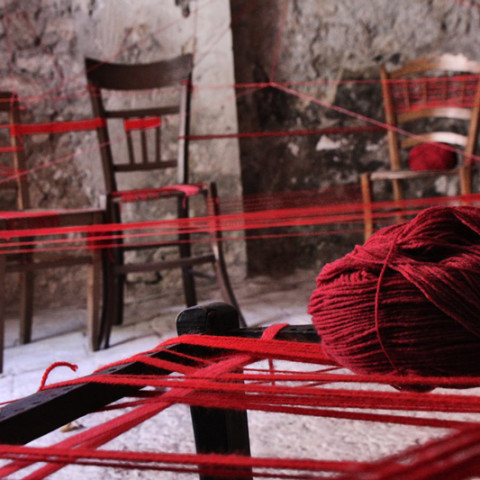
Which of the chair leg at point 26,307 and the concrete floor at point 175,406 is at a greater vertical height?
the chair leg at point 26,307

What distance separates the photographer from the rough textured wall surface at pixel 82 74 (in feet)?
11.1

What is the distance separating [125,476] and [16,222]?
1.11 m

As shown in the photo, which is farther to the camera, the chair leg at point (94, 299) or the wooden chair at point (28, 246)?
the chair leg at point (94, 299)

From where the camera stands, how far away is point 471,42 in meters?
3.41

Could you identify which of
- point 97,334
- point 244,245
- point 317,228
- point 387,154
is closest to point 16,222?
point 97,334

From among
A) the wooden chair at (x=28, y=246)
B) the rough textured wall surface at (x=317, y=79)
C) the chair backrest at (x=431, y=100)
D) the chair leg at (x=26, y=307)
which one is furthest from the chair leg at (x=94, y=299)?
the chair backrest at (x=431, y=100)

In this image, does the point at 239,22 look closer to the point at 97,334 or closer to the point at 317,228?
the point at 317,228

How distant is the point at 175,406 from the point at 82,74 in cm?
241

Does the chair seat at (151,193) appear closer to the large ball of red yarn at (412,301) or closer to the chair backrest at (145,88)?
the chair backrest at (145,88)

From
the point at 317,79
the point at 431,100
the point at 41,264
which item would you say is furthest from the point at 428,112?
the point at 41,264

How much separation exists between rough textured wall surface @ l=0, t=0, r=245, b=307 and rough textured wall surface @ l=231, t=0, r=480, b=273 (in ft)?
0.68

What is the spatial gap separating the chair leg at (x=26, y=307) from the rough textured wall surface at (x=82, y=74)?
2.72 ft

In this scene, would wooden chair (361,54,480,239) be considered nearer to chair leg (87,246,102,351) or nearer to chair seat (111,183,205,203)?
chair seat (111,183,205,203)

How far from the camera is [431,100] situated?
3424 mm
